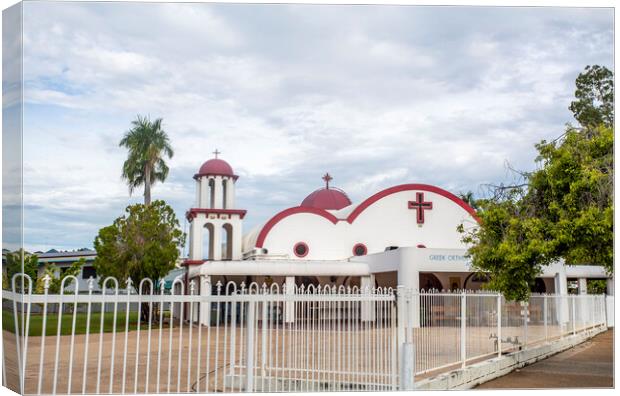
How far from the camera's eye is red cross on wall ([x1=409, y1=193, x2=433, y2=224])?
1374 inches

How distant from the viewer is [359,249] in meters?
35.0

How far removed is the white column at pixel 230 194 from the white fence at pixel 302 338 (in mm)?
17824

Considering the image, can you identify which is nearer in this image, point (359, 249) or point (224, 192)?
point (359, 249)

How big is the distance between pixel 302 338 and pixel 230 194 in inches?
990

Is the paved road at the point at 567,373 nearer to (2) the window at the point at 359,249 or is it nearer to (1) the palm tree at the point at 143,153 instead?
(2) the window at the point at 359,249

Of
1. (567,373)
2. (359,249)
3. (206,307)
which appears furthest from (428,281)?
(567,373)

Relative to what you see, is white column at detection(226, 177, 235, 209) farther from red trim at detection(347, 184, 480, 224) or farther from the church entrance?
the church entrance

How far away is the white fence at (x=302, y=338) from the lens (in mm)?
9109

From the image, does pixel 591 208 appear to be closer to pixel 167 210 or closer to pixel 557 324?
pixel 557 324

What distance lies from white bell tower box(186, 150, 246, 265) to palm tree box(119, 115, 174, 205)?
4155 mm

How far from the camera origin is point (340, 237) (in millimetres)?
34844

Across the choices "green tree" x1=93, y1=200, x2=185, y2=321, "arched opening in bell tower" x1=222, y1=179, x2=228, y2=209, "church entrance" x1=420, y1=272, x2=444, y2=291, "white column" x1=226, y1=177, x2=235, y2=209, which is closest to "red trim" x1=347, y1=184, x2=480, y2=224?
"church entrance" x1=420, y1=272, x2=444, y2=291

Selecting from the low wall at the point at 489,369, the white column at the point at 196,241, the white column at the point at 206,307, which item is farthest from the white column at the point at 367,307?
the white column at the point at 196,241

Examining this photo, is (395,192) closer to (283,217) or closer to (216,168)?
(283,217)
